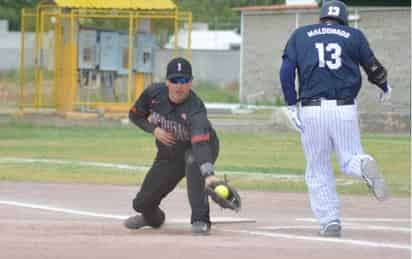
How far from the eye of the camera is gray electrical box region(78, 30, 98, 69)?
31391 millimetres

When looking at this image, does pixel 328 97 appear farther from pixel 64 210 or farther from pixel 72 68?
pixel 72 68

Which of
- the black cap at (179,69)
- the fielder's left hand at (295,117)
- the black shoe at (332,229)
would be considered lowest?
the black shoe at (332,229)

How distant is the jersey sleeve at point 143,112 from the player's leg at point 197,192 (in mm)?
469

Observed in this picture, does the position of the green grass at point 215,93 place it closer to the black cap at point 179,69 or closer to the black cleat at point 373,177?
the black cap at point 179,69

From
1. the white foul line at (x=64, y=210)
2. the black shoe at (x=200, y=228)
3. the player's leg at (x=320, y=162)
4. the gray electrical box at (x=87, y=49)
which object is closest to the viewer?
the player's leg at (x=320, y=162)

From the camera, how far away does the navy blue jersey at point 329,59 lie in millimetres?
10586

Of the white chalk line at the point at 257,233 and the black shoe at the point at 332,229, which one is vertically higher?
the black shoe at the point at 332,229

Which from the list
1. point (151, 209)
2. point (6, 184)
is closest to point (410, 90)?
point (6, 184)

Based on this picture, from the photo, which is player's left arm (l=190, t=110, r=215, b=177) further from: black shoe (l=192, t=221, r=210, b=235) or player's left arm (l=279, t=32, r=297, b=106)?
player's left arm (l=279, t=32, r=297, b=106)

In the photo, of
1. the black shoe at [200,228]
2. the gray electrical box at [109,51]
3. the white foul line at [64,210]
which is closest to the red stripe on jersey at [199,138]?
the black shoe at [200,228]

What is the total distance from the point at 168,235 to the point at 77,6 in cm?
1966

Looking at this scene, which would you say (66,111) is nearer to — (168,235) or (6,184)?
(6,184)

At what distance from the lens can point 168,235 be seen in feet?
36.0

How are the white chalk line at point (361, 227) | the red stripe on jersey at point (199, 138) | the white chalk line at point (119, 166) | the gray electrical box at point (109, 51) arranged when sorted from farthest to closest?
the gray electrical box at point (109, 51), the white chalk line at point (119, 166), the white chalk line at point (361, 227), the red stripe on jersey at point (199, 138)
